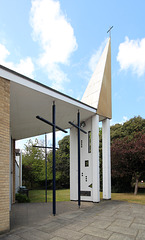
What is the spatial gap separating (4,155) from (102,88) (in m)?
7.11

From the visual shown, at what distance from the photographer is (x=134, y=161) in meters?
14.1

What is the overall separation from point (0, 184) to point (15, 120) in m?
5.11

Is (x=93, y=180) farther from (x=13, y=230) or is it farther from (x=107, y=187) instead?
(x=13, y=230)

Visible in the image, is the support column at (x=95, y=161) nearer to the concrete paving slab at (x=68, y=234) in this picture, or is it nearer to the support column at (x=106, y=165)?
the support column at (x=106, y=165)

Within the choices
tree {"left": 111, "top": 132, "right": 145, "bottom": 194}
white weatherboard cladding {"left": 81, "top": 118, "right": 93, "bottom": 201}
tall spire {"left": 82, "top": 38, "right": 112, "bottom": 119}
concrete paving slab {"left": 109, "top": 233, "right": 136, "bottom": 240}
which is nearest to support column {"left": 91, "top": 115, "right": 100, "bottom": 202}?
white weatherboard cladding {"left": 81, "top": 118, "right": 93, "bottom": 201}

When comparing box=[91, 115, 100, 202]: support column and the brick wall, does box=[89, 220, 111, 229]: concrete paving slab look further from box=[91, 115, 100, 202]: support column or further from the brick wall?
box=[91, 115, 100, 202]: support column

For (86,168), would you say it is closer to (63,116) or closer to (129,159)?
(63,116)

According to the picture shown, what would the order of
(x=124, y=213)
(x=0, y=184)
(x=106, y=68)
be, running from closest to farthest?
(x=0, y=184)
(x=124, y=213)
(x=106, y=68)

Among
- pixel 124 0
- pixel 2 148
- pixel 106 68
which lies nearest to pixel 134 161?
pixel 106 68

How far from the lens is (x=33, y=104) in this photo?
7824 millimetres

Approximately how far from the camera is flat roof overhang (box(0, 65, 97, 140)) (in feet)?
19.8

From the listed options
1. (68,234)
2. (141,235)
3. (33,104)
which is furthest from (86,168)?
(141,235)

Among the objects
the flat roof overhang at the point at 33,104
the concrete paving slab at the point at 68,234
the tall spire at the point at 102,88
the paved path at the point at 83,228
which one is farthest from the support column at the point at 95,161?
the concrete paving slab at the point at 68,234

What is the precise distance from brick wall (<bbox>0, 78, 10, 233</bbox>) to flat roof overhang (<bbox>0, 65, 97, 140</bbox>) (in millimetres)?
472
